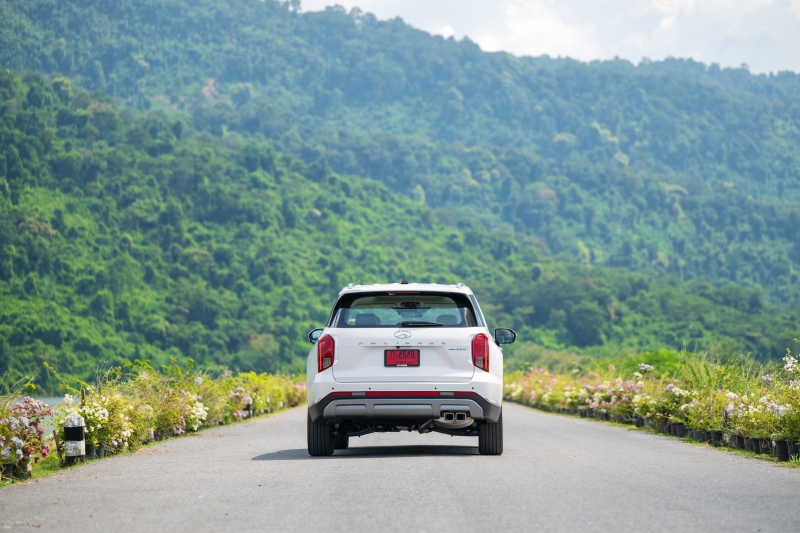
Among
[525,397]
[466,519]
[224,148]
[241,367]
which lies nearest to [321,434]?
[466,519]

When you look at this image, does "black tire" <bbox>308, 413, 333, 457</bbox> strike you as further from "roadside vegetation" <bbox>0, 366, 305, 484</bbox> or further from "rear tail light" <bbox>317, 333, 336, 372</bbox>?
"roadside vegetation" <bbox>0, 366, 305, 484</bbox>

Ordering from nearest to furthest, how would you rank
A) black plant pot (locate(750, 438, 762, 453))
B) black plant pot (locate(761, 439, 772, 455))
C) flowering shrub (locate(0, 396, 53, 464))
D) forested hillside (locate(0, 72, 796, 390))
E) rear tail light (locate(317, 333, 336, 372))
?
flowering shrub (locate(0, 396, 53, 464)) < rear tail light (locate(317, 333, 336, 372)) < black plant pot (locate(761, 439, 772, 455)) < black plant pot (locate(750, 438, 762, 453)) < forested hillside (locate(0, 72, 796, 390))

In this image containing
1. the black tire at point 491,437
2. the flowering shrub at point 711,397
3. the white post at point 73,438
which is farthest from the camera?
the flowering shrub at point 711,397

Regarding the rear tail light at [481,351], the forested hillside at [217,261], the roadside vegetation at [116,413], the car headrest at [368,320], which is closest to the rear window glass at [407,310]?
the car headrest at [368,320]

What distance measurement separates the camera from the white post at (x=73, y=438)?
13367 millimetres

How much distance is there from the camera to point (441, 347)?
1278cm

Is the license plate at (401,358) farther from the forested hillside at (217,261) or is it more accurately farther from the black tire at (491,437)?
the forested hillside at (217,261)

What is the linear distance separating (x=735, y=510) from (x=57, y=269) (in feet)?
367

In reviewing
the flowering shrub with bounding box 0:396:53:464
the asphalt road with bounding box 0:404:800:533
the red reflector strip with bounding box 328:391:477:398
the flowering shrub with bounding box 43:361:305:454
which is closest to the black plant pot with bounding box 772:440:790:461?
the asphalt road with bounding box 0:404:800:533

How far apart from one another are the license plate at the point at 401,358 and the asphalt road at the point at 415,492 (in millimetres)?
1094

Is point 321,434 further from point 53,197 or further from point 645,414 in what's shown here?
point 53,197

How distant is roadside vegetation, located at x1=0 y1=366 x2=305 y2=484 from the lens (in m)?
11.7

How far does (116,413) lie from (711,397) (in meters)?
8.51

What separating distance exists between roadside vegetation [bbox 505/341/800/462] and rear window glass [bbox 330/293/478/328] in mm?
3806
